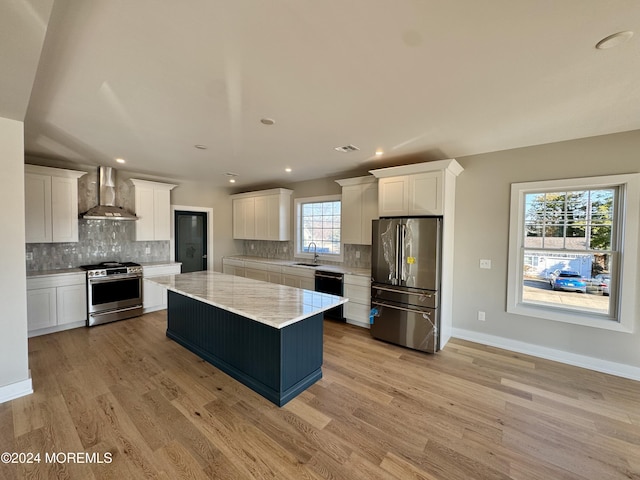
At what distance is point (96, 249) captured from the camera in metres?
4.61

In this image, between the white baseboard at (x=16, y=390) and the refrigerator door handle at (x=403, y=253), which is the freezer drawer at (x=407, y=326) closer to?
the refrigerator door handle at (x=403, y=253)

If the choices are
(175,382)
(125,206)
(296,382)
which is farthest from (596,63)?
(125,206)

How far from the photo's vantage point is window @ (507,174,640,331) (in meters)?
2.81

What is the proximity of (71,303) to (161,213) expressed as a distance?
6.42ft

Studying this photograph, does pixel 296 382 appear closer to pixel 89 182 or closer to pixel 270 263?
pixel 270 263

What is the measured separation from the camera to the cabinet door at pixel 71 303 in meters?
3.82

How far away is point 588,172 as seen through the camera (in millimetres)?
2953

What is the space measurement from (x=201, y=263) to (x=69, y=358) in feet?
10.1

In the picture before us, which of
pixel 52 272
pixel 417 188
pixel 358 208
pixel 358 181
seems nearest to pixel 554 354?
pixel 417 188

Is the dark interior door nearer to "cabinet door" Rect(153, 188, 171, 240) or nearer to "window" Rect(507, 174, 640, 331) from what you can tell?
"cabinet door" Rect(153, 188, 171, 240)

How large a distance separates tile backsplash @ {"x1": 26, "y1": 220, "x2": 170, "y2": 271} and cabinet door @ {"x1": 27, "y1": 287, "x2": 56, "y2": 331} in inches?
26.0

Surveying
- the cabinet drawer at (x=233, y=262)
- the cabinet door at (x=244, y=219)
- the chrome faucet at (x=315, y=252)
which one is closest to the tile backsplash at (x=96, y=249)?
the cabinet drawer at (x=233, y=262)

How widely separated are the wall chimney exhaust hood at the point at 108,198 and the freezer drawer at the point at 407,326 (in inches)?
171

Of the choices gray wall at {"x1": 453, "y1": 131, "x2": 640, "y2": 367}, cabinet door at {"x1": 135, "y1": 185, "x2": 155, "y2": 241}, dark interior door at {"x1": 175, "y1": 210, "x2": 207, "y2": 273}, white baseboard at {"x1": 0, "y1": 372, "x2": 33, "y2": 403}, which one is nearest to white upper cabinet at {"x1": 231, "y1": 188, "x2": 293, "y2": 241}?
dark interior door at {"x1": 175, "y1": 210, "x2": 207, "y2": 273}
